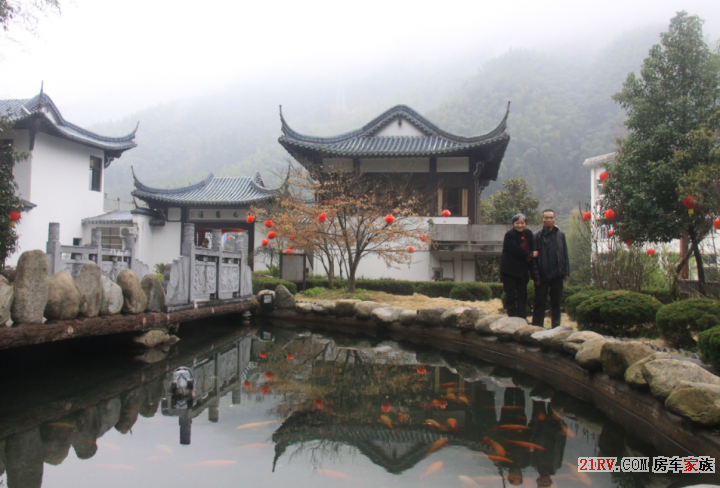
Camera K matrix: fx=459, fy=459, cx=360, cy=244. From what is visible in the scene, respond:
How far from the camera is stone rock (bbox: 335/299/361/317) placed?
9172 millimetres

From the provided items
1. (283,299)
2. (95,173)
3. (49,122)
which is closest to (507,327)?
(283,299)

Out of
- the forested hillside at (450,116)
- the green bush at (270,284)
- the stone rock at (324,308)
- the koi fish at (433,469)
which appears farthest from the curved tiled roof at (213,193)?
the koi fish at (433,469)

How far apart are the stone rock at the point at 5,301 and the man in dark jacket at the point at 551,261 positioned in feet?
20.2

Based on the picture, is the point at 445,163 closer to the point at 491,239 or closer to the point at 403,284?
the point at 491,239

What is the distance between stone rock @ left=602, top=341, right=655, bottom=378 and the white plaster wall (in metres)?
20.0

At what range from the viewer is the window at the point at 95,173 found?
2197 cm

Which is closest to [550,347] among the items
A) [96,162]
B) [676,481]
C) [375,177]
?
[676,481]

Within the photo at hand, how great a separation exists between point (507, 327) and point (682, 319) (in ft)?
6.40

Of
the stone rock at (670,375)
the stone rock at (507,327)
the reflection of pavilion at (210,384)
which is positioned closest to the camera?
the stone rock at (670,375)

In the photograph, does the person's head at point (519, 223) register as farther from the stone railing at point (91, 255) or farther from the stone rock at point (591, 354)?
the stone railing at point (91, 255)

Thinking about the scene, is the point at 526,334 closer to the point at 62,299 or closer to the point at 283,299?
the point at 62,299

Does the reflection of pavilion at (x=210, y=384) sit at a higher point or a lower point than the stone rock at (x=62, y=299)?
lower

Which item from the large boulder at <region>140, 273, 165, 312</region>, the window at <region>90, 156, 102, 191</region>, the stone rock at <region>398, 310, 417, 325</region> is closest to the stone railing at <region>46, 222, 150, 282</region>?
the large boulder at <region>140, 273, 165, 312</region>

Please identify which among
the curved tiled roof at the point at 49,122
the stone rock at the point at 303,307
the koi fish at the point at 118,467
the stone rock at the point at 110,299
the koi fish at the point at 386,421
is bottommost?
the koi fish at the point at 118,467
